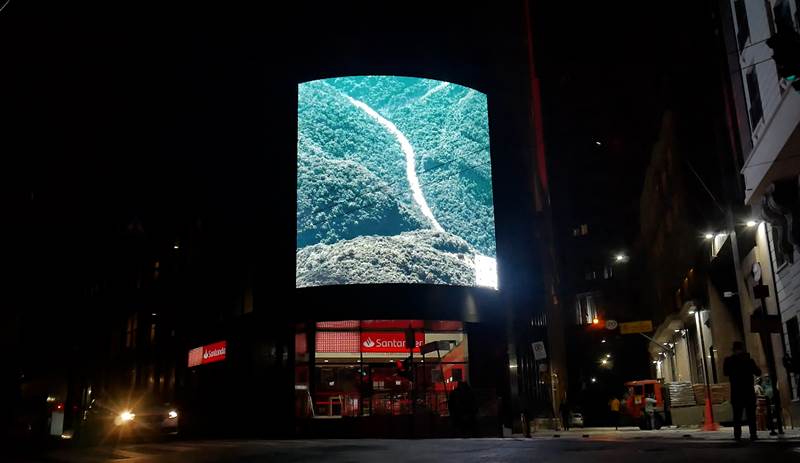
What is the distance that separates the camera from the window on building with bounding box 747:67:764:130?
22.0 m

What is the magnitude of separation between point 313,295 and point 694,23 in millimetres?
19025

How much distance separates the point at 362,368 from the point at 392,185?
24.5 ft

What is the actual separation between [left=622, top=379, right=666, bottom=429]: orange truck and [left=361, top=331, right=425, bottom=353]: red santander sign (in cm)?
1035

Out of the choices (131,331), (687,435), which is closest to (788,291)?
(687,435)

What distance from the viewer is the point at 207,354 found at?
112 feet

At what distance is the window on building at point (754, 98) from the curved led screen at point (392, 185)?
11031 mm

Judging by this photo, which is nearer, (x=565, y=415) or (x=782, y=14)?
(x=782, y=14)

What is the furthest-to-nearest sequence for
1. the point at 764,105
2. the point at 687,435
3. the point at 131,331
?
the point at 131,331, the point at 764,105, the point at 687,435

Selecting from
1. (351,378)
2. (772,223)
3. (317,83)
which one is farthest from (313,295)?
(772,223)

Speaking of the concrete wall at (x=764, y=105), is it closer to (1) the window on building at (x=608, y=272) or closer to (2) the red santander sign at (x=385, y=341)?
(2) the red santander sign at (x=385, y=341)

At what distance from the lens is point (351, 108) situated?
101 feet

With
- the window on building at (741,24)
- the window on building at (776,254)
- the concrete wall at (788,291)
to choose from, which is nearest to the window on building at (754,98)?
the window on building at (741,24)

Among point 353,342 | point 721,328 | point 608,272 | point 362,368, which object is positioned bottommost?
point 362,368

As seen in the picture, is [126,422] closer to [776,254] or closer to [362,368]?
[362,368]
